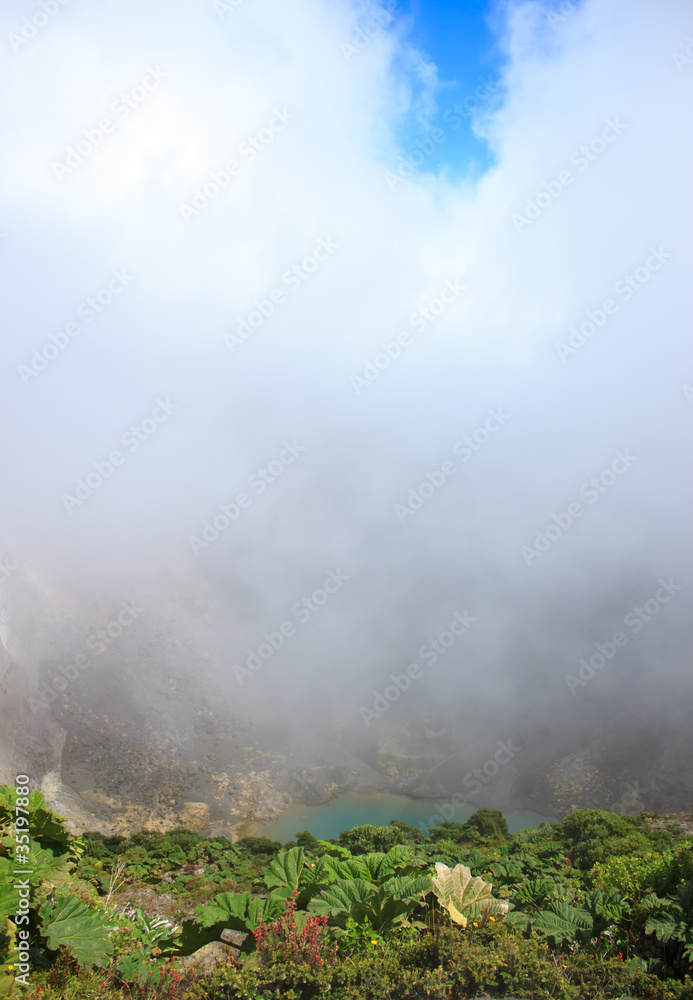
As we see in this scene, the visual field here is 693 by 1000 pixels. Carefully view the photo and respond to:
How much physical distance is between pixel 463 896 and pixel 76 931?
5.32 metres

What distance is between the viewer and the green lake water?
39.5 meters

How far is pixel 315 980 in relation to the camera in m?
5.83

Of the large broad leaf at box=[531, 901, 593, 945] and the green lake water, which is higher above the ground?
the large broad leaf at box=[531, 901, 593, 945]

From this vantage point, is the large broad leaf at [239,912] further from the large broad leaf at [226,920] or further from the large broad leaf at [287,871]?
the large broad leaf at [287,871]

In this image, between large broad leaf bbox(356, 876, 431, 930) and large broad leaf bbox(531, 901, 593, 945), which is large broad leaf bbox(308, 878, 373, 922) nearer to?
large broad leaf bbox(356, 876, 431, 930)

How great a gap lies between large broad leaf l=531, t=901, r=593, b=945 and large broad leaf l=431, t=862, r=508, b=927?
1.86ft

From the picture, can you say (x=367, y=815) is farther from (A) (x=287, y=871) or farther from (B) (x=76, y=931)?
(B) (x=76, y=931)

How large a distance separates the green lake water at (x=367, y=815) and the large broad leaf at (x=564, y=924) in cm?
3549

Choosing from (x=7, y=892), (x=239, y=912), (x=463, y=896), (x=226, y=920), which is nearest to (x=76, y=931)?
(x=7, y=892)

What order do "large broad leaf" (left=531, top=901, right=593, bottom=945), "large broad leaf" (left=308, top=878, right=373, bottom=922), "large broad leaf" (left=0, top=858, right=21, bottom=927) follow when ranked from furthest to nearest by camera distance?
"large broad leaf" (left=531, top=901, right=593, bottom=945)
"large broad leaf" (left=308, top=878, right=373, bottom=922)
"large broad leaf" (left=0, top=858, right=21, bottom=927)

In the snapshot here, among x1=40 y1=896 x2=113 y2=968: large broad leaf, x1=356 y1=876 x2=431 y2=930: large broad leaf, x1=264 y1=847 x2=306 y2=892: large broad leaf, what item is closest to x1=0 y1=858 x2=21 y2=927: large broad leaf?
x1=40 y1=896 x2=113 y2=968: large broad leaf

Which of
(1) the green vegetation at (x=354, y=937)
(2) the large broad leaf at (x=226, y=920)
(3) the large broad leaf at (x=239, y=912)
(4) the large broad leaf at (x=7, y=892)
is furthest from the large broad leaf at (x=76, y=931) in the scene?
(3) the large broad leaf at (x=239, y=912)

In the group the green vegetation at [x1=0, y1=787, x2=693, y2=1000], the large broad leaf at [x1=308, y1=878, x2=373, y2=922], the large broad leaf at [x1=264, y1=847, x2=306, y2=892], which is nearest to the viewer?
the green vegetation at [x1=0, y1=787, x2=693, y2=1000]

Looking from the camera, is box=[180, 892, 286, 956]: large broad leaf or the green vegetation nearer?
the green vegetation
